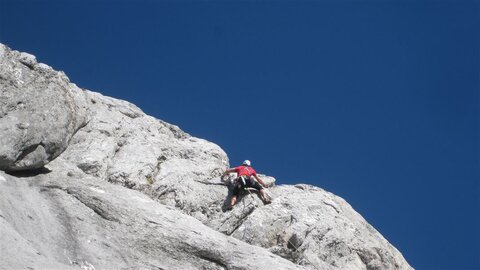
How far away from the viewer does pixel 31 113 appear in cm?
2111

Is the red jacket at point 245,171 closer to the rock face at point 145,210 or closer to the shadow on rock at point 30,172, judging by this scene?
the rock face at point 145,210

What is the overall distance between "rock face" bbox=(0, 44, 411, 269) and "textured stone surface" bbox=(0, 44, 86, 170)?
0.08 m

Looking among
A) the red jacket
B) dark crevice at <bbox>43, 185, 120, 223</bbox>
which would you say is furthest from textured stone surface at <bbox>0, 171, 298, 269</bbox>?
the red jacket

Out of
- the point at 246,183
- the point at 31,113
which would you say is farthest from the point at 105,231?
the point at 246,183

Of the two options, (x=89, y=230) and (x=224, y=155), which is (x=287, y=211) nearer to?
(x=224, y=155)

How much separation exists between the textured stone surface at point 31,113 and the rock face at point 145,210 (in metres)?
0.08

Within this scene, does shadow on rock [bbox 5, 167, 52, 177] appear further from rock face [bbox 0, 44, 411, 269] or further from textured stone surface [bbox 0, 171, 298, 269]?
textured stone surface [bbox 0, 171, 298, 269]

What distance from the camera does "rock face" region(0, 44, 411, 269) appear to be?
690 inches

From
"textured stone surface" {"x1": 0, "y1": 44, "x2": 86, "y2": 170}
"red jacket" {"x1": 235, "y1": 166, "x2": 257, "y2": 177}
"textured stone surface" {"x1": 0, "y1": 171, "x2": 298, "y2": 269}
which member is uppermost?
"red jacket" {"x1": 235, "y1": 166, "x2": 257, "y2": 177}

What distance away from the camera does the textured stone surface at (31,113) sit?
20078 millimetres

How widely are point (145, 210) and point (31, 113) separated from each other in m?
5.80

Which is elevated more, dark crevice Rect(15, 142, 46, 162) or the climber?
the climber

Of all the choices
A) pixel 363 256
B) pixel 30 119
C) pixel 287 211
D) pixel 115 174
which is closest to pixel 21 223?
pixel 30 119

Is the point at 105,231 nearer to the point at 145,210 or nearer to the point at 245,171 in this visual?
the point at 145,210
